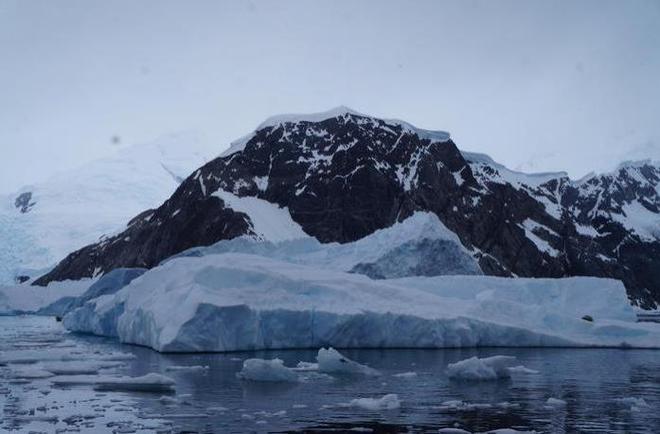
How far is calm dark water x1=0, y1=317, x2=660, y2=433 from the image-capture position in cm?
1594

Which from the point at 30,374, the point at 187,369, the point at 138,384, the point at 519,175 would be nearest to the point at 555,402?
the point at 138,384

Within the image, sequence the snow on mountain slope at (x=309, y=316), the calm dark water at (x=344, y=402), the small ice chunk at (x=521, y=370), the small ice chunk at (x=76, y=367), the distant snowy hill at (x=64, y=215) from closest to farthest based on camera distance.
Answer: the calm dark water at (x=344, y=402), the small ice chunk at (x=76, y=367), the small ice chunk at (x=521, y=370), the snow on mountain slope at (x=309, y=316), the distant snowy hill at (x=64, y=215)

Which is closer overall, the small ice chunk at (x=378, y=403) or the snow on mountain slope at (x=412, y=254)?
the small ice chunk at (x=378, y=403)

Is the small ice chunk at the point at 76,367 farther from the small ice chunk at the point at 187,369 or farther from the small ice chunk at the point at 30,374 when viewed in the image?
the small ice chunk at the point at 187,369

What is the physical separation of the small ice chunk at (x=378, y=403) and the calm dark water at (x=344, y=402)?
Answer: 30 centimetres

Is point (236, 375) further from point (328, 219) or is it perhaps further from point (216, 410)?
point (328, 219)

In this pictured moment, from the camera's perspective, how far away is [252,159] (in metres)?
112

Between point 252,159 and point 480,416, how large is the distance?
316 feet

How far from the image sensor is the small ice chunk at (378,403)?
18141 millimetres

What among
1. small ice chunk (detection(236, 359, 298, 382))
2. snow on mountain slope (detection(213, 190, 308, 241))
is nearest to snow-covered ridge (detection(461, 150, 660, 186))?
snow on mountain slope (detection(213, 190, 308, 241))

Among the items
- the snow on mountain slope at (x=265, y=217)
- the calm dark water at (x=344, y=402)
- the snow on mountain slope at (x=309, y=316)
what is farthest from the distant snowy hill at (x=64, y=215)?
the calm dark water at (x=344, y=402)

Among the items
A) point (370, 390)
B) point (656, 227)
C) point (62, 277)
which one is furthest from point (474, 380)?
point (656, 227)

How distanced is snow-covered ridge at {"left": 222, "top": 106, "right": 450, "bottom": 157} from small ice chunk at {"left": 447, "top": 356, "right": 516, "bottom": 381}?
294 feet

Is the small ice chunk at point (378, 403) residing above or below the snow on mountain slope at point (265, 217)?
below
